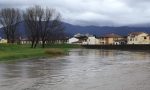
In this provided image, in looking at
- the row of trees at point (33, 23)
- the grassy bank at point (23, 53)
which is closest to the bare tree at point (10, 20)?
the row of trees at point (33, 23)

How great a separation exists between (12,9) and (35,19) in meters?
16.2

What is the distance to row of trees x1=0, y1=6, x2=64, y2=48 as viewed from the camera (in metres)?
135

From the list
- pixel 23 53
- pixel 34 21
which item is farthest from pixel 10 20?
pixel 23 53

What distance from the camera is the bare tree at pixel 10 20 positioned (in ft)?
473

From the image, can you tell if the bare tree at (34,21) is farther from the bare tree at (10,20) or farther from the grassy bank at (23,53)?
the grassy bank at (23,53)

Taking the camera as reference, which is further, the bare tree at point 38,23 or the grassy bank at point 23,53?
the bare tree at point 38,23

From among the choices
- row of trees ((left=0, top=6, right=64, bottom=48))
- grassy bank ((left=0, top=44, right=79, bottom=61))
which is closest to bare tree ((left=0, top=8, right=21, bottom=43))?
row of trees ((left=0, top=6, right=64, bottom=48))

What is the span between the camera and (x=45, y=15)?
138250mm

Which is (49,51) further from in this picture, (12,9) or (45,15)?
(12,9)

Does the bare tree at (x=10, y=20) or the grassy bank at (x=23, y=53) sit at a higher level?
the bare tree at (x=10, y=20)

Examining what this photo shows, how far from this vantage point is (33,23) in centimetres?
13438

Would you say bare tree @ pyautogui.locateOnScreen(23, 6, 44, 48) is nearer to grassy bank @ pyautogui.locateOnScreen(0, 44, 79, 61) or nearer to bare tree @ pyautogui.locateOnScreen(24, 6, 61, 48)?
bare tree @ pyautogui.locateOnScreen(24, 6, 61, 48)

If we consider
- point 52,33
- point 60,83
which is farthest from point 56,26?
point 60,83

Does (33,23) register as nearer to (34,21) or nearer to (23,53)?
(34,21)
